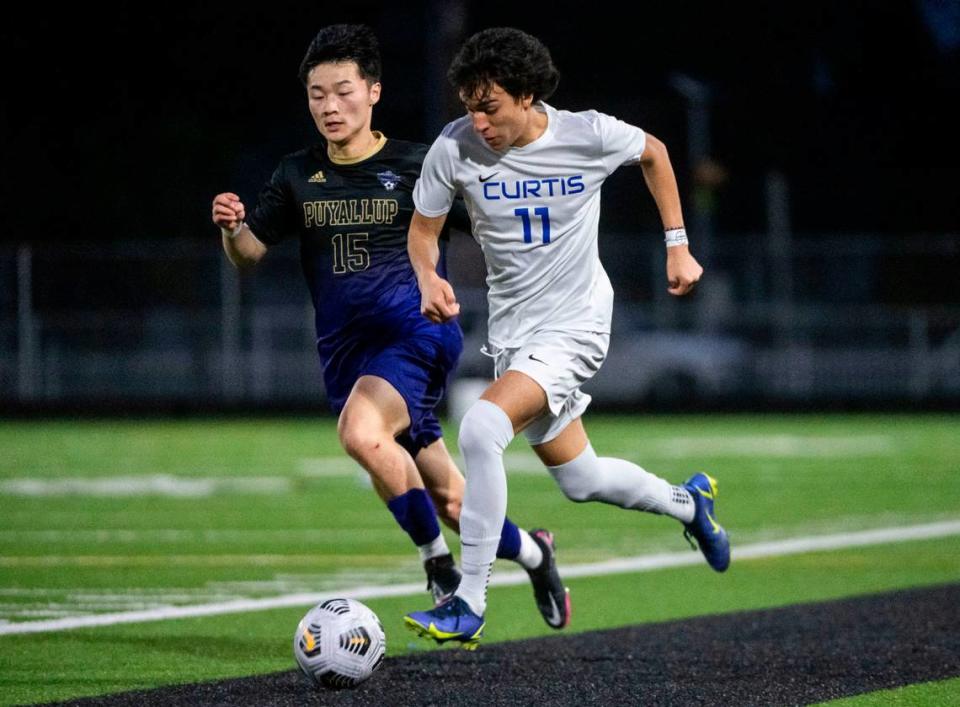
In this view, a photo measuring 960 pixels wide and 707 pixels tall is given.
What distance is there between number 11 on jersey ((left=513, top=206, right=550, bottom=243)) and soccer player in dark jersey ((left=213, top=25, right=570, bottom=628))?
3.01ft

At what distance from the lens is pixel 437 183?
711 cm

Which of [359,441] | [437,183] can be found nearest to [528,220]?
[437,183]

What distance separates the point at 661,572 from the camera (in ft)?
35.2

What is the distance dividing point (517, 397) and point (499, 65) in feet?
4.04

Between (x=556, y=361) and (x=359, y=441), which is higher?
(x=556, y=361)

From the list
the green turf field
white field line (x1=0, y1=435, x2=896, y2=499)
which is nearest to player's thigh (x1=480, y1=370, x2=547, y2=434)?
the green turf field

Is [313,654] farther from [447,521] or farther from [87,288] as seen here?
[87,288]

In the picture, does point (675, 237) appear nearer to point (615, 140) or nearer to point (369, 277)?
point (615, 140)

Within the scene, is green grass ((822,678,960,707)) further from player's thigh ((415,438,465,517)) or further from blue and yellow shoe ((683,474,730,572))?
player's thigh ((415,438,465,517))

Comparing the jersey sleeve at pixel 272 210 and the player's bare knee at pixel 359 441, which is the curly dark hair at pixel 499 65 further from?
the player's bare knee at pixel 359 441

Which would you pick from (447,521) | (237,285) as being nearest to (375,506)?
(447,521)

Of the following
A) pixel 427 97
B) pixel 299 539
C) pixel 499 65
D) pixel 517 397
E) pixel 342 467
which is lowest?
pixel 342 467

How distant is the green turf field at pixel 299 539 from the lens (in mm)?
7938

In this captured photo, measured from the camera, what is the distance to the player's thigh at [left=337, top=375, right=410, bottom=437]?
24.6ft
